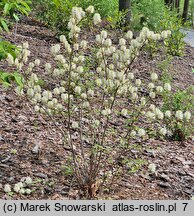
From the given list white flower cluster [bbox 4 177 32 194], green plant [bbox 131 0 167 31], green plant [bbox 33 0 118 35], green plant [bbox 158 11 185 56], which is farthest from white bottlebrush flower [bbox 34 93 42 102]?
green plant [bbox 131 0 167 31]

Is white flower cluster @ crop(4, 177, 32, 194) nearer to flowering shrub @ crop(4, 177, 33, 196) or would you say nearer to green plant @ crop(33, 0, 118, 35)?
flowering shrub @ crop(4, 177, 33, 196)

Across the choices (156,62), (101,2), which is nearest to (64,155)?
(156,62)

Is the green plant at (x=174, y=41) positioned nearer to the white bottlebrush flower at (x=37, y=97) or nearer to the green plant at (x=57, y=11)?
the green plant at (x=57, y=11)

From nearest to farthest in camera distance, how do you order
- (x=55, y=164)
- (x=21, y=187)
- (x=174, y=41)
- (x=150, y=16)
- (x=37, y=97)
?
(x=37, y=97), (x=21, y=187), (x=55, y=164), (x=174, y=41), (x=150, y=16)

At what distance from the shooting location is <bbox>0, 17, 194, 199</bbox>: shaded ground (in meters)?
3.88

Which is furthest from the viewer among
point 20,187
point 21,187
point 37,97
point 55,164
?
point 55,164

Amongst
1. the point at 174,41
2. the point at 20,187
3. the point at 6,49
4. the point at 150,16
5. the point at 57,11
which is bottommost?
the point at 174,41

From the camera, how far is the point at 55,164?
13.9 feet

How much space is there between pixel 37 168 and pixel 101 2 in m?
9.49

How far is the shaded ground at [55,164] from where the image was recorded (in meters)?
3.88

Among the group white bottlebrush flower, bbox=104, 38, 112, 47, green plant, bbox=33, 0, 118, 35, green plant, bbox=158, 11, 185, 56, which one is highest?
white bottlebrush flower, bbox=104, 38, 112, 47

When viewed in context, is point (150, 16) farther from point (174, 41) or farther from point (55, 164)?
point (55, 164)

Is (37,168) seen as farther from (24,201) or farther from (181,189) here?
(181,189)

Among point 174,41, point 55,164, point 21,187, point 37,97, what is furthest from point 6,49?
point 174,41
